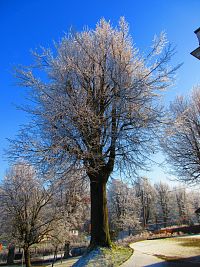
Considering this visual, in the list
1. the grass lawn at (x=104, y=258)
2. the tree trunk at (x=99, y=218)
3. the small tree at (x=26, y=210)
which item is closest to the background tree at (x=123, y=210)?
the small tree at (x=26, y=210)

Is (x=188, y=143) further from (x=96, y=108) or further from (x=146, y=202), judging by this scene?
(x=146, y=202)

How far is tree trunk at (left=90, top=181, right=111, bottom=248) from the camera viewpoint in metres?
9.79

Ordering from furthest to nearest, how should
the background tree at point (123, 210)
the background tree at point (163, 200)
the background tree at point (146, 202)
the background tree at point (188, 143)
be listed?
the background tree at point (163, 200) < the background tree at point (146, 202) < the background tree at point (123, 210) < the background tree at point (188, 143)

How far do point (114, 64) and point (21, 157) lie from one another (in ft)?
17.3

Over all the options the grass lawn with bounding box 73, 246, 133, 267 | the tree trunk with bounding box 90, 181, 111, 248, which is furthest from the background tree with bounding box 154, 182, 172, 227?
the grass lawn with bounding box 73, 246, 133, 267

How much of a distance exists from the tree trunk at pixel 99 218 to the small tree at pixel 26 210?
35.0 ft

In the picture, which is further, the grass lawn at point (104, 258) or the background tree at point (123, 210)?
the background tree at point (123, 210)

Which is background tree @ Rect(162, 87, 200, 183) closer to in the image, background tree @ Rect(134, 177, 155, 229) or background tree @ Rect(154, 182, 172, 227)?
background tree @ Rect(134, 177, 155, 229)

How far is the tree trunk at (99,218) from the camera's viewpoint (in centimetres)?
979

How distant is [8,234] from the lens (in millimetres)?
22000

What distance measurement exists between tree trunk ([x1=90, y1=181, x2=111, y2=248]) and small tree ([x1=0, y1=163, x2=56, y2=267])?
10.7 metres

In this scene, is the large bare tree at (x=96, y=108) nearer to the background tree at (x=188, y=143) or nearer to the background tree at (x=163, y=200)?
the background tree at (x=188, y=143)

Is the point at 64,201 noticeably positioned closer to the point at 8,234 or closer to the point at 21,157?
the point at 8,234

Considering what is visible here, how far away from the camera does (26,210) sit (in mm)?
20578
